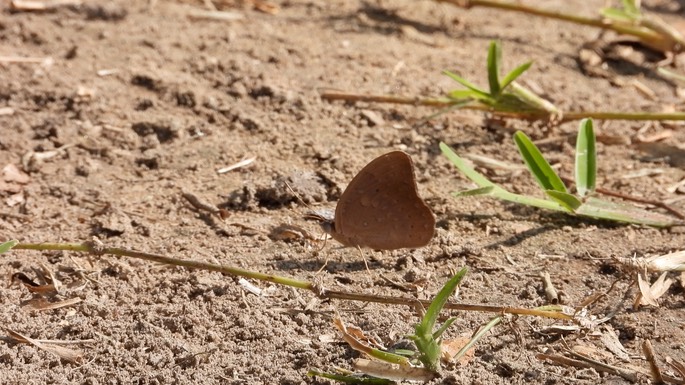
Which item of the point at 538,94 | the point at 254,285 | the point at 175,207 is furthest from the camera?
the point at 538,94

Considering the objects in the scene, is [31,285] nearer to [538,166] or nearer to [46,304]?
[46,304]

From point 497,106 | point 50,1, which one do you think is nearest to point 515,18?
point 497,106

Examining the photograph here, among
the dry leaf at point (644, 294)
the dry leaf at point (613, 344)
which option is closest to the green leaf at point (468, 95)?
the dry leaf at point (644, 294)

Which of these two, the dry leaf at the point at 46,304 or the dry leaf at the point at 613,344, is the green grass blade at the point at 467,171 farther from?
the dry leaf at the point at 46,304

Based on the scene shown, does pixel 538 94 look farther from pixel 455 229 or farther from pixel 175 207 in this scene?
pixel 175 207

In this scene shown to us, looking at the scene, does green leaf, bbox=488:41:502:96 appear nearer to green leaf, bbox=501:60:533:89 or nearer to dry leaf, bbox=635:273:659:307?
green leaf, bbox=501:60:533:89

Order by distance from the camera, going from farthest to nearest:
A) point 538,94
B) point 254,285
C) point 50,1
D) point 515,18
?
1. point 515,18
2. point 50,1
3. point 538,94
4. point 254,285

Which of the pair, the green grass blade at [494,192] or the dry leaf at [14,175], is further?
the dry leaf at [14,175]
